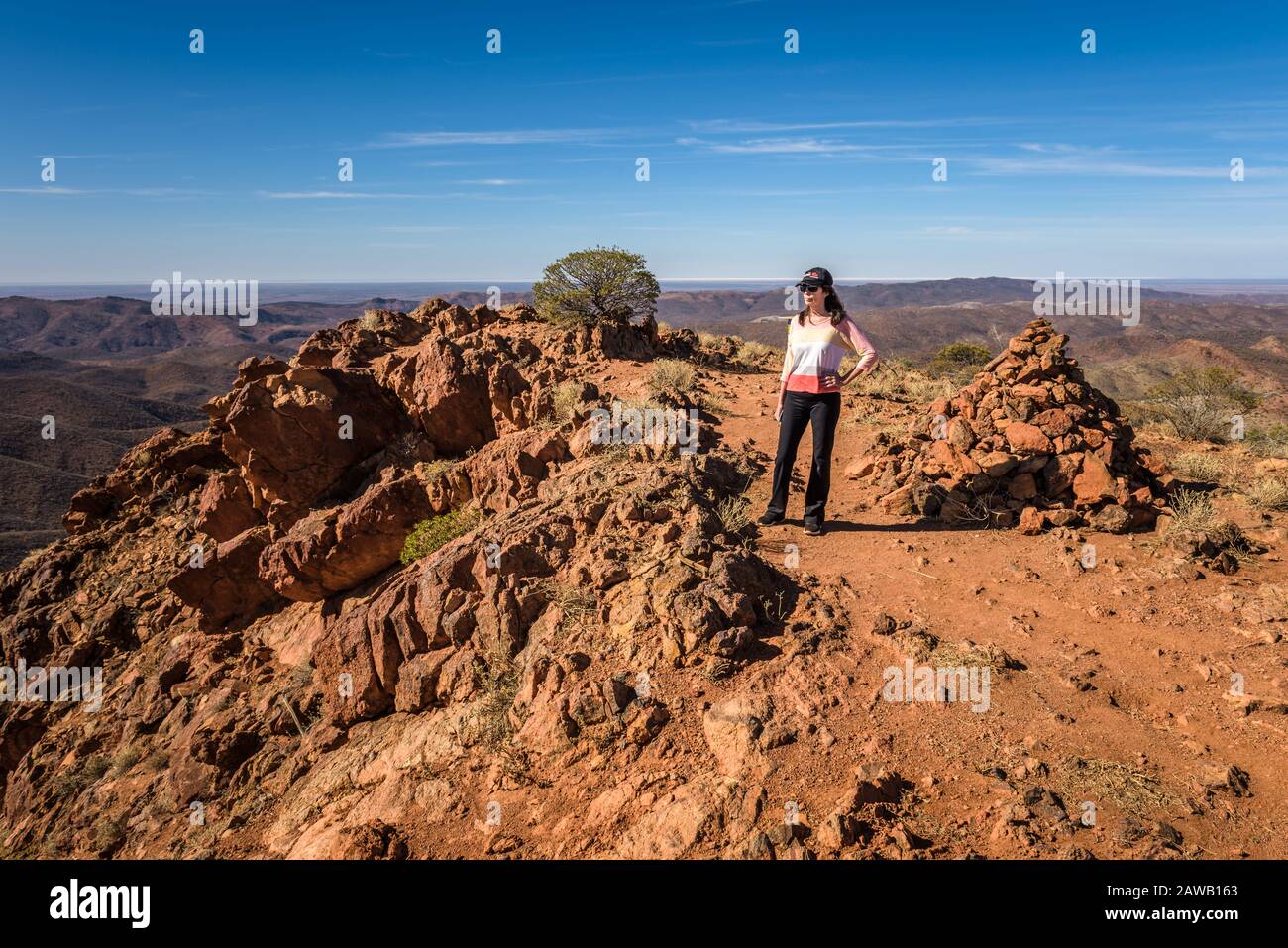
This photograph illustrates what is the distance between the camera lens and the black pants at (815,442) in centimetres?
585

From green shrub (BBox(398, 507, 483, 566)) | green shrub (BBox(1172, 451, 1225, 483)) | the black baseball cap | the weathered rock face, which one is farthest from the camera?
the weathered rock face

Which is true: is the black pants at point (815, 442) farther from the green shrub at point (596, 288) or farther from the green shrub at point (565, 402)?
the green shrub at point (596, 288)

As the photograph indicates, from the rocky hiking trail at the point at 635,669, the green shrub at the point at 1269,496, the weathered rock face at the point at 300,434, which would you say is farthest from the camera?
the weathered rock face at the point at 300,434

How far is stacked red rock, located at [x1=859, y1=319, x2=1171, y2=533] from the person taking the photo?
6.34 meters

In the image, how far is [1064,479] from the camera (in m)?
6.58

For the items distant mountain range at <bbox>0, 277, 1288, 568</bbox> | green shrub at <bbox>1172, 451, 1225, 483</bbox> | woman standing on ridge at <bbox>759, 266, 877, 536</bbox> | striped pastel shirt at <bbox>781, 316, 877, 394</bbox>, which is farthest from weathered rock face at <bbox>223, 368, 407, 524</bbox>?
green shrub at <bbox>1172, 451, 1225, 483</bbox>

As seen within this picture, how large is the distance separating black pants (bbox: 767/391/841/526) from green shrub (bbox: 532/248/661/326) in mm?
6861

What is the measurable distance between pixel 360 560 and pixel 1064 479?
776 cm

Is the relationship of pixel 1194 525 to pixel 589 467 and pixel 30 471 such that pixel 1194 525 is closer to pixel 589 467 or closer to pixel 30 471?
pixel 589 467

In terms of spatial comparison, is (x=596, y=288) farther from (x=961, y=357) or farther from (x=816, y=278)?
(x=961, y=357)

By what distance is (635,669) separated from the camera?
432 centimetres

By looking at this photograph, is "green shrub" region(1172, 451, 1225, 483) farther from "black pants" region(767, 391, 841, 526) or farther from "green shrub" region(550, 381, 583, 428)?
"green shrub" region(550, 381, 583, 428)

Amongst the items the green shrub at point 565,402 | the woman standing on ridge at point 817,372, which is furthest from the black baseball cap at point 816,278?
the green shrub at point 565,402

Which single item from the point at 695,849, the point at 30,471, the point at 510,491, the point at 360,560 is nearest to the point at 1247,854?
the point at 695,849
